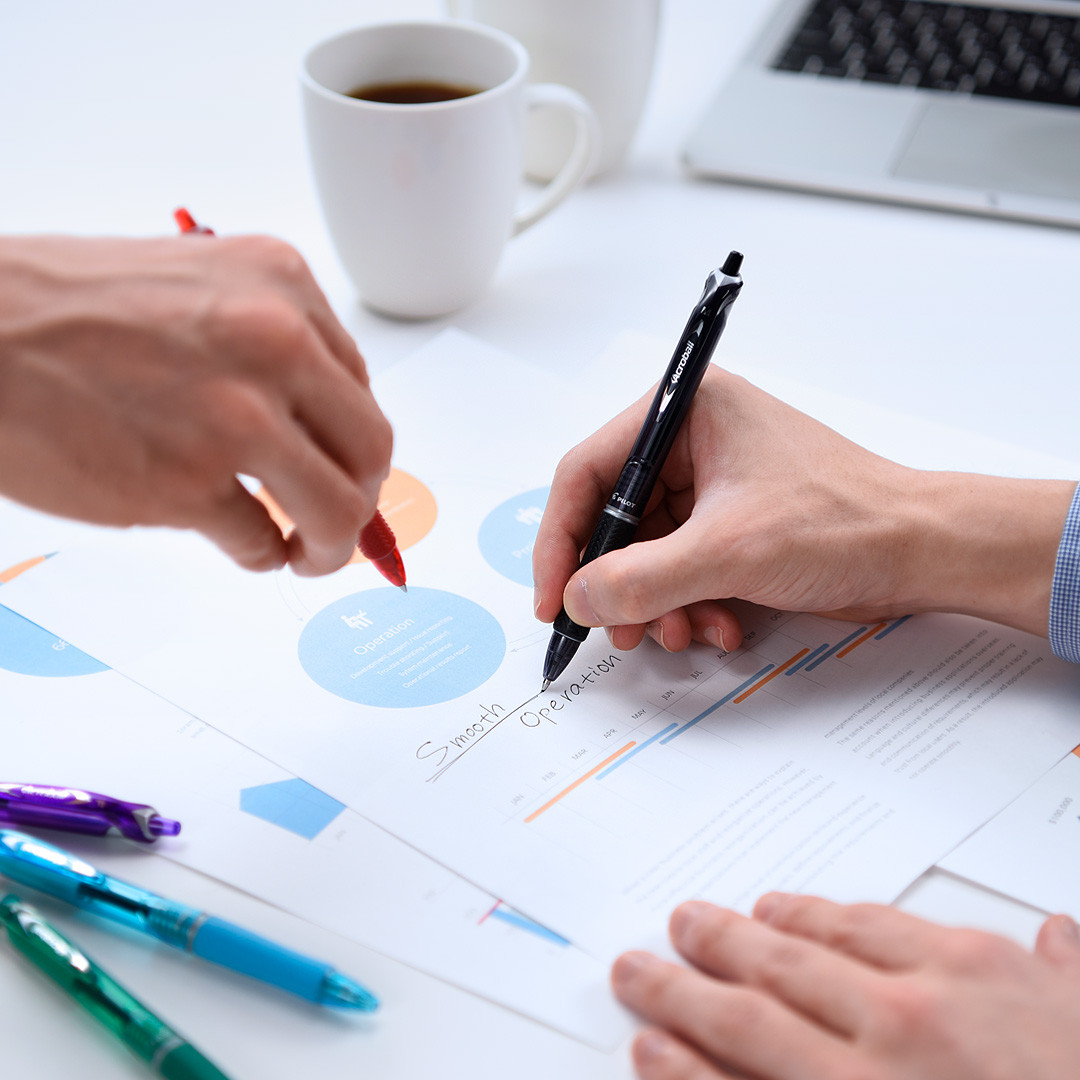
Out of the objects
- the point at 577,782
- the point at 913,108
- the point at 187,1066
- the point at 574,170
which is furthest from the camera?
the point at 913,108

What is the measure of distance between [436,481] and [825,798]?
13.5 inches

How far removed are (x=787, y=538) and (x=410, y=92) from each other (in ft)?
1.73

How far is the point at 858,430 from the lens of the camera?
75cm

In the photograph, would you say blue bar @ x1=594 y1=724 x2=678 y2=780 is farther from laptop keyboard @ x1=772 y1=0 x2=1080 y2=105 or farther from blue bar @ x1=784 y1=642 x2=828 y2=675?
laptop keyboard @ x1=772 y1=0 x2=1080 y2=105

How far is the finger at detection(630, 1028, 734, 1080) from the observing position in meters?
0.39

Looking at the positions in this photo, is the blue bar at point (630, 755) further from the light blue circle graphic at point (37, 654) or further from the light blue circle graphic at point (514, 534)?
the light blue circle graphic at point (37, 654)

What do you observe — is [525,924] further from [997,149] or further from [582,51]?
[997,149]

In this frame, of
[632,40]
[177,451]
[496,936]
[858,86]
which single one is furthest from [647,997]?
[858,86]

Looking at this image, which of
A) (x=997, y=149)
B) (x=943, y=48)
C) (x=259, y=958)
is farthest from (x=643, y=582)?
(x=943, y=48)

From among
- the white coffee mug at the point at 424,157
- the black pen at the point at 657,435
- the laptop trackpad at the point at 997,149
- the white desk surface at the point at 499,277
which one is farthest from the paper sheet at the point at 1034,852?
the laptop trackpad at the point at 997,149

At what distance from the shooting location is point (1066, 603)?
22.2 inches

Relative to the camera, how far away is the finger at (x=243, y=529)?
0.45 m

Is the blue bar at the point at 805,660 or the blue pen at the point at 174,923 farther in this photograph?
the blue bar at the point at 805,660

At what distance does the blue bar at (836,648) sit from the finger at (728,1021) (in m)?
0.21
